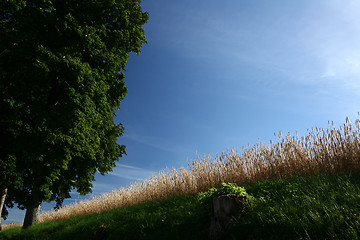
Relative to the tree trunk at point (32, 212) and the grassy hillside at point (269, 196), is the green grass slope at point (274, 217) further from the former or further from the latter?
the tree trunk at point (32, 212)

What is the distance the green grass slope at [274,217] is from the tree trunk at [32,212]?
6.49 metres

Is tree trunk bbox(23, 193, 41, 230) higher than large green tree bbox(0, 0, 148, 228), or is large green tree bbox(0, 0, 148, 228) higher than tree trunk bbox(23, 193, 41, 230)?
large green tree bbox(0, 0, 148, 228)

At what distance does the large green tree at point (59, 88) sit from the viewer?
446 inches

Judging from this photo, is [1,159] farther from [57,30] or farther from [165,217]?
[165,217]

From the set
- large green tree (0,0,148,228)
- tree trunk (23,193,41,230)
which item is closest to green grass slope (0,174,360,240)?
large green tree (0,0,148,228)

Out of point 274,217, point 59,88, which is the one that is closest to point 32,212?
point 59,88

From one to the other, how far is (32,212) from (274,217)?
52.3ft

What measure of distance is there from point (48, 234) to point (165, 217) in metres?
8.32

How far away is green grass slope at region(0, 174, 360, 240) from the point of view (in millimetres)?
4742

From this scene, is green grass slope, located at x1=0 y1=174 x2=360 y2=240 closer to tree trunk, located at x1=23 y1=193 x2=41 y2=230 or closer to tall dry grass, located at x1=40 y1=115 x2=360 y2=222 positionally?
tall dry grass, located at x1=40 y1=115 x2=360 y2=222

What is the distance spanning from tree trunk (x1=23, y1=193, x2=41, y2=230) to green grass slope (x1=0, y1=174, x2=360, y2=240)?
649 centimetres

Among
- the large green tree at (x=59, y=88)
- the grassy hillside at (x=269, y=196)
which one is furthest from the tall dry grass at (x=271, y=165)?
the large green tree at (x=59, y=88)

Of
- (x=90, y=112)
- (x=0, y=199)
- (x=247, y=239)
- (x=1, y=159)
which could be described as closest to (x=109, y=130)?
(x=90, y=112)

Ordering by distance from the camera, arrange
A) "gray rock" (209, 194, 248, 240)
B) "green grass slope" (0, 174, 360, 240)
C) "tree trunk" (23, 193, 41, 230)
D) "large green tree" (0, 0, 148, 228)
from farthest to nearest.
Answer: "tree trunk" (23, 193, 41, 230), "large green tree" (0, 0, 148, 228), "gray rock" (209, 194, 248, 240), "green grass slope" (0, 174, 360, 240)
